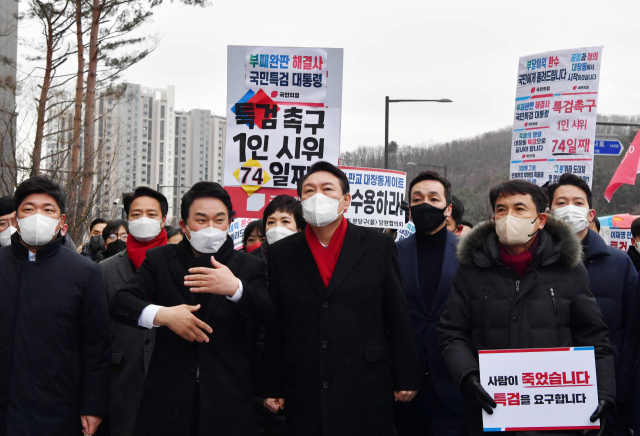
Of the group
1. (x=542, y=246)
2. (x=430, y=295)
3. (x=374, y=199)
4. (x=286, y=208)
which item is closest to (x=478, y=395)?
(x=542, y=246)

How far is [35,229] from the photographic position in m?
4.04

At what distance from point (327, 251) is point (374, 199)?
4649 mm

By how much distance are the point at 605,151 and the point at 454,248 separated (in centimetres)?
955

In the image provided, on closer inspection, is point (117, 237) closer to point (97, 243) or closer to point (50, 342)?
point (97, 243)

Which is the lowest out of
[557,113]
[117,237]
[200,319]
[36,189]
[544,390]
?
[544,390]

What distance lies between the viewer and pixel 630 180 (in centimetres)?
1041

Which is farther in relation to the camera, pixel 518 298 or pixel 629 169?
pixel 629 169

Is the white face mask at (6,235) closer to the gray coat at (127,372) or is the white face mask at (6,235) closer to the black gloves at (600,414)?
the gray coat at (127,372)

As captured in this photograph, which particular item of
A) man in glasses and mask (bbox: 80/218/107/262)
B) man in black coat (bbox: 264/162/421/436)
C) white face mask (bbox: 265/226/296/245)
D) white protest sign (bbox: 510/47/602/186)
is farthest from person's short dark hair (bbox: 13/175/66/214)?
white protest sign (bbox: 510/47/602/186)

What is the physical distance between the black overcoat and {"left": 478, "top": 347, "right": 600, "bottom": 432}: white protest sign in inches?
93.7

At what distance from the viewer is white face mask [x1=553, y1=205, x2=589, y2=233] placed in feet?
16.2

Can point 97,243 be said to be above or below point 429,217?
below

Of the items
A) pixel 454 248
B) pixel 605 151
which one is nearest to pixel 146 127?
pixel 605 151

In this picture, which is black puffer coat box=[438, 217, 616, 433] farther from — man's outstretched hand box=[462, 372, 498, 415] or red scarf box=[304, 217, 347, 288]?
red scarf box=[304, 217, 347, 288]
